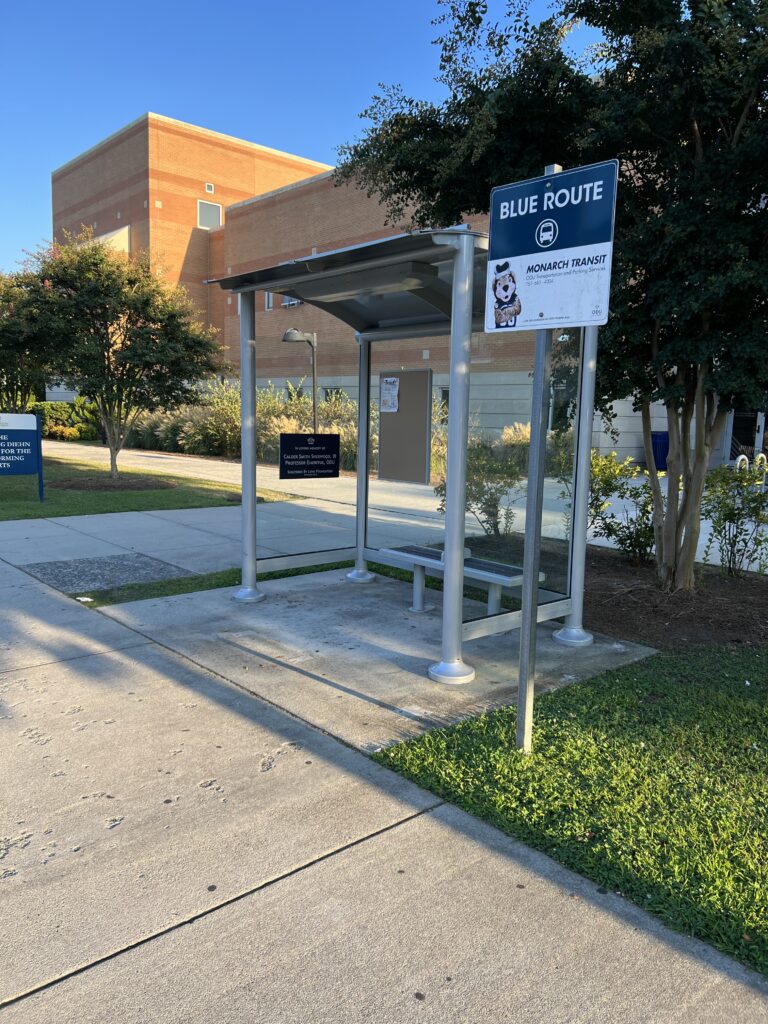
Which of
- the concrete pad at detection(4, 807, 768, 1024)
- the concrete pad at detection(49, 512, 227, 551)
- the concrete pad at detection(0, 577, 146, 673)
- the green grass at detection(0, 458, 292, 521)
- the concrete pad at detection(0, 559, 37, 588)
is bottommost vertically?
the concrete pad at detection(4, 807, 768, 1024)

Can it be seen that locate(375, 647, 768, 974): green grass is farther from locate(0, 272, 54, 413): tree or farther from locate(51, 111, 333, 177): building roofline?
locate(51, 111, 333, 177): building roofline

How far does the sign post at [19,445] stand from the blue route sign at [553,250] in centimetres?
949

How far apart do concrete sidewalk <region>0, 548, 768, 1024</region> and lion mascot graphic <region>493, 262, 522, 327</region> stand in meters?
2.10

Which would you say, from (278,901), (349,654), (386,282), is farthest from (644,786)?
(386,282)

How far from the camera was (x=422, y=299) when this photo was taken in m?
5.73

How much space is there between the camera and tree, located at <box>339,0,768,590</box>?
4.96 metres

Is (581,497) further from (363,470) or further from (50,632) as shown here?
(50,632)

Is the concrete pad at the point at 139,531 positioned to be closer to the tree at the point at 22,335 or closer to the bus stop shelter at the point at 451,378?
the bus stop shelter at the point at 451,378

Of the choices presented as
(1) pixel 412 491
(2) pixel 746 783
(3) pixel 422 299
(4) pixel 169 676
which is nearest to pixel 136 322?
(1) pixel 412 491

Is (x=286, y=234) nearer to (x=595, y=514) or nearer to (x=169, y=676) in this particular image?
(x=595, y=514)

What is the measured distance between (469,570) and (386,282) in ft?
6.76

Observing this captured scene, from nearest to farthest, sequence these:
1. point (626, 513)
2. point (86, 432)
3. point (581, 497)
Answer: point (581, 497), point (626, 513), point (86, 432)

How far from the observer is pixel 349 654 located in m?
4.93

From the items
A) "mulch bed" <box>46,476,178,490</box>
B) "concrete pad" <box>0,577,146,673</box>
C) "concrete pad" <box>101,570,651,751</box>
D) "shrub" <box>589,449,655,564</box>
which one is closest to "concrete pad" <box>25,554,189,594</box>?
"concrete pad" <box>0,577,146,673</box>
